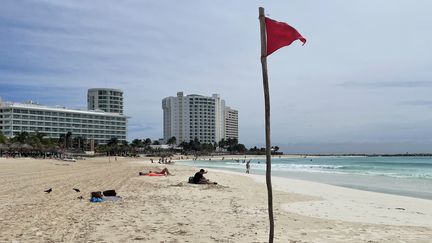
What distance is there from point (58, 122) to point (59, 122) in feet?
1.08

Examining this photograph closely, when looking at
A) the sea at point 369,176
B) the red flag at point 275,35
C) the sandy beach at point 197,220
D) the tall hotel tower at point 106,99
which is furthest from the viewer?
the tall hotel tower at point 106,99

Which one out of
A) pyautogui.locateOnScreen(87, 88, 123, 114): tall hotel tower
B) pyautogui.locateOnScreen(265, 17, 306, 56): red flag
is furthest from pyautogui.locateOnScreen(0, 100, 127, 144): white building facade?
pyautogui.locateOnScreen(265, 17, 306, 56): red flag

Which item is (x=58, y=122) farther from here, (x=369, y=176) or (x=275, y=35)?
(x=275, y=35)

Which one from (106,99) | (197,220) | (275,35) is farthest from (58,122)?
(275,35)

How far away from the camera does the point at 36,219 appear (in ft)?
29.8

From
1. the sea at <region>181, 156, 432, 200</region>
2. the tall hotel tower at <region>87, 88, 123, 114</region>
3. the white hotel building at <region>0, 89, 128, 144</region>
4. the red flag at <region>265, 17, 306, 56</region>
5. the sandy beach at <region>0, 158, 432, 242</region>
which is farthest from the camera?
the tall hotel tower at <region>87, 88, 123, 114</region>

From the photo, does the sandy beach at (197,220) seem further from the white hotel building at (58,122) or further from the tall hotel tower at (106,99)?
the tall hotel tower at (106,99)

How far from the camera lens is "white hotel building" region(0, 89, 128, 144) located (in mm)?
116188

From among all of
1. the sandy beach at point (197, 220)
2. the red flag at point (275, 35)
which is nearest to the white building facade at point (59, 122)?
the sandy beach at point (197, 220)

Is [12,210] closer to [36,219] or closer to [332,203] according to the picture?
[36,219]

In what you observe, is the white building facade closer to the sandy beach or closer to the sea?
the sea

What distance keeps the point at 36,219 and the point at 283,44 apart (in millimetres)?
6731

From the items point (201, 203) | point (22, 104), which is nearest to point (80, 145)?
point (22, 104)

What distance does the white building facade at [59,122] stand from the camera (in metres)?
116
